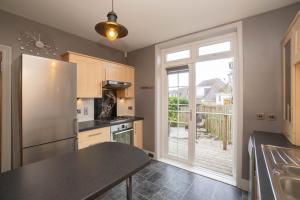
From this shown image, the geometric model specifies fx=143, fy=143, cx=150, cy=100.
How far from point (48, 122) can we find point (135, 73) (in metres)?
2.23

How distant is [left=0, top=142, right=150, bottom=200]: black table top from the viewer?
2.42ft

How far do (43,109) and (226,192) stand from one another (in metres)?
2.80

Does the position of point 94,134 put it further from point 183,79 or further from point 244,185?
point 244,185

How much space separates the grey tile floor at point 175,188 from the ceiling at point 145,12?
8.60ft

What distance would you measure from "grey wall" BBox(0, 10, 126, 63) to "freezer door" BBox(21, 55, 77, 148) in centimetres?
71

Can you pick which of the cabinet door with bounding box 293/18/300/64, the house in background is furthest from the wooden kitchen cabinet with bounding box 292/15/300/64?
the house in background

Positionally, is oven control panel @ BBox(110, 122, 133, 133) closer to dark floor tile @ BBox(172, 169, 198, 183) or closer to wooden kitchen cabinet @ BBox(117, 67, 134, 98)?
wooden kitchen cabinet @ BBox(117, 67, 134, 98)

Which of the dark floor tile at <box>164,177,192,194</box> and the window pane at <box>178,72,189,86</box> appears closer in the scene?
the dark floor tile at <box>164,177,192,194</box>

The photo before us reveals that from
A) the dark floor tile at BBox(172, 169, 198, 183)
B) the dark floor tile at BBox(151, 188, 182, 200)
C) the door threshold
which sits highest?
the door threshold

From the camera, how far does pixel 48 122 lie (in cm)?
187

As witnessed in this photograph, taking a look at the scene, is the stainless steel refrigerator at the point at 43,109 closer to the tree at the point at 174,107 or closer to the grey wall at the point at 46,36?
the grey wall at the point at 46,36

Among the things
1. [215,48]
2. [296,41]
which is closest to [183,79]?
[215,48]

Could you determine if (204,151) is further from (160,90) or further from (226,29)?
(226,29)

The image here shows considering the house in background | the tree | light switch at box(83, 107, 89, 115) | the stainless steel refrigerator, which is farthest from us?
the tree
